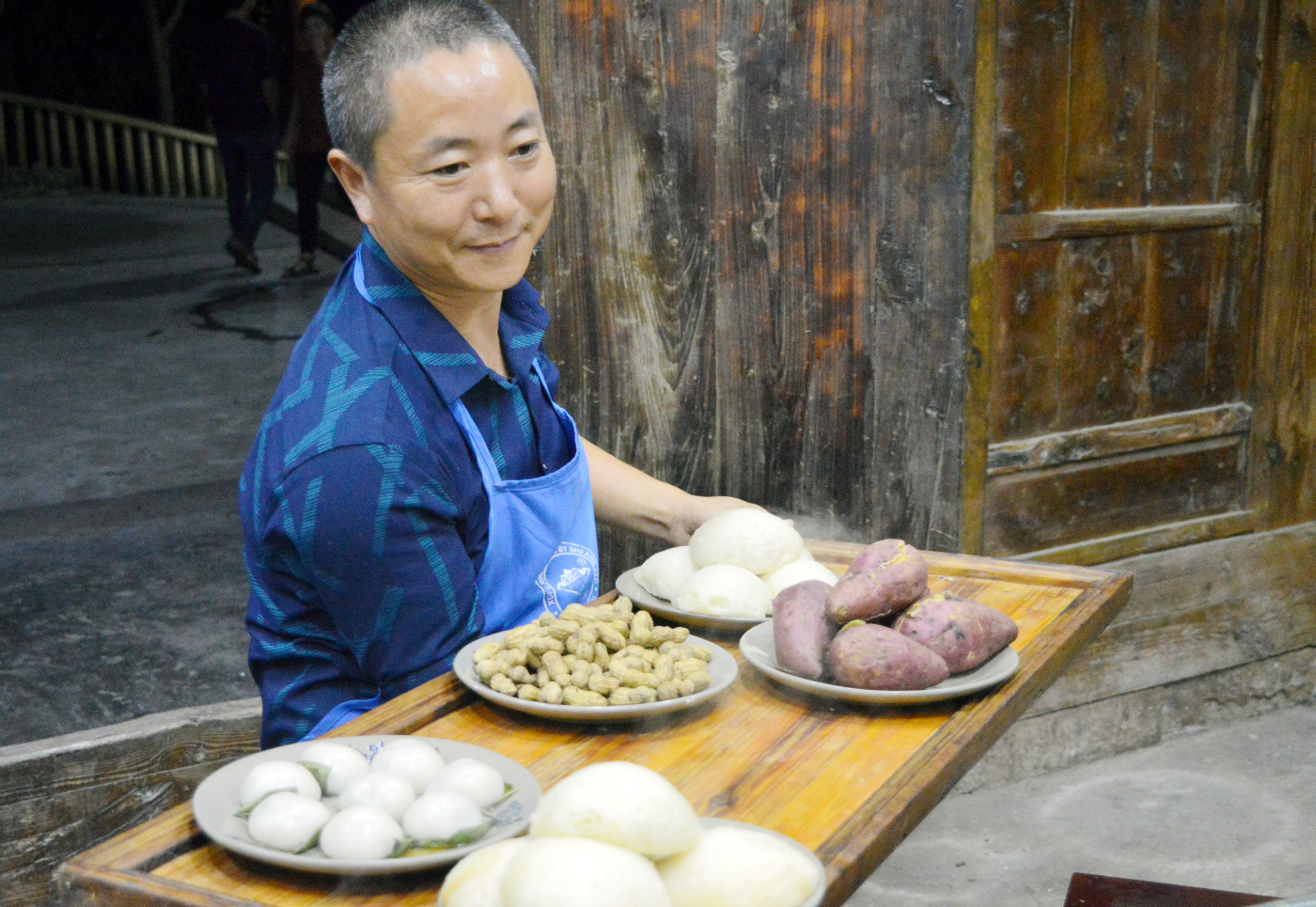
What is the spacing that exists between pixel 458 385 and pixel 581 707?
2.02ft

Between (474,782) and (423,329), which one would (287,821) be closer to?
(474,782)

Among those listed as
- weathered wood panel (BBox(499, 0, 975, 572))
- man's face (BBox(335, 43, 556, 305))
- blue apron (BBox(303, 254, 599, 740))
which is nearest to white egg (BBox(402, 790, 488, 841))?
blue apron (BBox(303, 254, 599, 740))

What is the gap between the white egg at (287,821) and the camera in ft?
4.12

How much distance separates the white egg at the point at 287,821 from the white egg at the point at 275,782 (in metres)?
0.03

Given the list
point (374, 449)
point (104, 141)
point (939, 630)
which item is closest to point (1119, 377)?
point (939, 630)

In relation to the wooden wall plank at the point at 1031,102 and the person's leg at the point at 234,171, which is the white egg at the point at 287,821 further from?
the person's leg at the point at 234,171

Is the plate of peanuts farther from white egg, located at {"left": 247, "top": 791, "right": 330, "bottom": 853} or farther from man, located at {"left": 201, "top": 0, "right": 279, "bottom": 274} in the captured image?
man, located at {"left": 201, "top": 0, "right": 279, "bottom": 274}

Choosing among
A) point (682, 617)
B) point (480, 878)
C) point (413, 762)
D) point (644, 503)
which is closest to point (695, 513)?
point (644, 503)

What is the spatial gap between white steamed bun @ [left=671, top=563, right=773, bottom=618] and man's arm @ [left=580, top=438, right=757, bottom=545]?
46cm

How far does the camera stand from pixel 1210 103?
12.1ft

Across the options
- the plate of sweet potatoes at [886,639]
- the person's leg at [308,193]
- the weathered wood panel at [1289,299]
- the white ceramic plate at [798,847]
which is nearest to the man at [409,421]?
the plate of sweet potatoes at [886,639]

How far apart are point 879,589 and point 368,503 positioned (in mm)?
701

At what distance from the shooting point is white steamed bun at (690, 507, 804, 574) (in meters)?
2.04

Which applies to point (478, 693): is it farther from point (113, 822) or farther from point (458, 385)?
point (113, 822)
